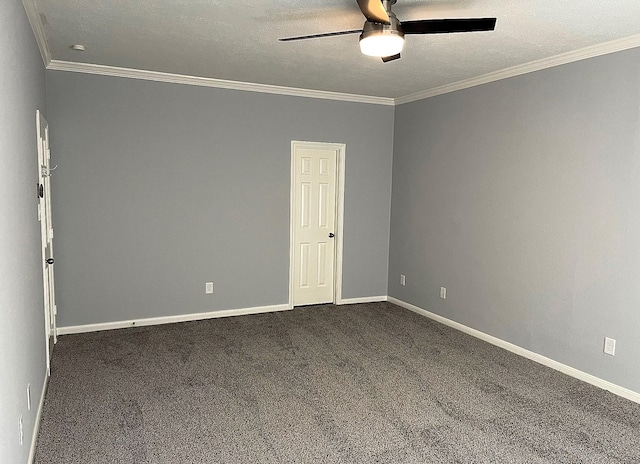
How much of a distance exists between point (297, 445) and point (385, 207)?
12.6 feet

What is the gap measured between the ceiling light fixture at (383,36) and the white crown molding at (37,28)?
1994 mm

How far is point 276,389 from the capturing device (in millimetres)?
3518

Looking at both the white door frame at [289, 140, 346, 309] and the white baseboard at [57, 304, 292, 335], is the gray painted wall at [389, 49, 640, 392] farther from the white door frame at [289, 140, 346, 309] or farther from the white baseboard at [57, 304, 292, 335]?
the white baseboard at [57, 304, 292, 335]

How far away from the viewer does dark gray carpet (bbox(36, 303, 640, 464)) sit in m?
2.72

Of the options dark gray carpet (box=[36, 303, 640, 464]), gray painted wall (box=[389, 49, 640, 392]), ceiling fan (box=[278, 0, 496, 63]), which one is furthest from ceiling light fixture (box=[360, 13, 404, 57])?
dark gray carpet (box=[36, 303, 640, 464])

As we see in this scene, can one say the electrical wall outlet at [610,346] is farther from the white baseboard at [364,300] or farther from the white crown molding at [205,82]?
the white crown molding at [205,82]

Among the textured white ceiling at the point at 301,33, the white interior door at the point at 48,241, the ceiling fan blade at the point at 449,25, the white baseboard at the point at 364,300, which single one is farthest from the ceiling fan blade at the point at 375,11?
the white baseboard at the point at 364,300

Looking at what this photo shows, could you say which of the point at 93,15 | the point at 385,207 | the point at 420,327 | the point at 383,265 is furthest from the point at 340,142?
the point at 93,15

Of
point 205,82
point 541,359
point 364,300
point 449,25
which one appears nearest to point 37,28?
point 205,82

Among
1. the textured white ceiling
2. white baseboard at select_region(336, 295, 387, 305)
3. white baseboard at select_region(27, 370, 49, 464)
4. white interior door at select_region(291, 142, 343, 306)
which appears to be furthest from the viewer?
white baseboard at select_region(336, 295, 387, 305)

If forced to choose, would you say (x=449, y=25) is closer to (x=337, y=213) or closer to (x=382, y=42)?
(x=382, y=42)

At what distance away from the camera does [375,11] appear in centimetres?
251

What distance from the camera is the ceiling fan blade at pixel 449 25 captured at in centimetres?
243

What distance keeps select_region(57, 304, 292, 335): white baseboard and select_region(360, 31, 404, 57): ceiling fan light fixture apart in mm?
3498
